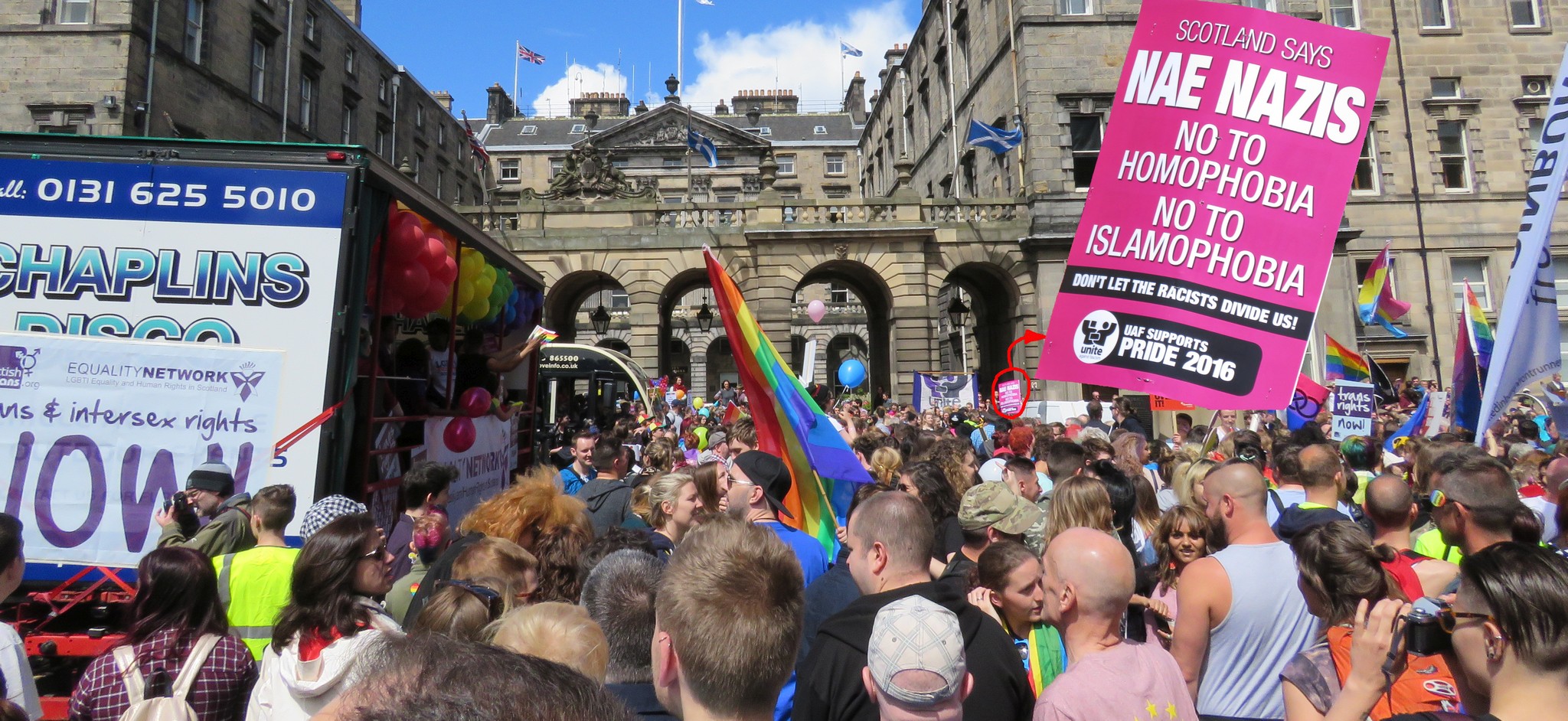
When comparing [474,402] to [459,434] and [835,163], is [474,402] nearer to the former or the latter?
[459,434]

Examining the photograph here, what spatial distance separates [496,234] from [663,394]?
7.77 m

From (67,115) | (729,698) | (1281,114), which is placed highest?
(67,115)

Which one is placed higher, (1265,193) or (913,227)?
(913,227)

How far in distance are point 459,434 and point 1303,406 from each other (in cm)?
1195

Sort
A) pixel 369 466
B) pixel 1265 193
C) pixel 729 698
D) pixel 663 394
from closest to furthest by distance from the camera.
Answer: pixel 729 698 < pixel 369 466 < pixel 1265 193 < pixel 663 394

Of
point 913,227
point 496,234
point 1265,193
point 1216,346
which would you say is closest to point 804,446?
point 1216,346

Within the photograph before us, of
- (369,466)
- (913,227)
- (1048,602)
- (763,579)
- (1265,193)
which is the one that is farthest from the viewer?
(913,227)

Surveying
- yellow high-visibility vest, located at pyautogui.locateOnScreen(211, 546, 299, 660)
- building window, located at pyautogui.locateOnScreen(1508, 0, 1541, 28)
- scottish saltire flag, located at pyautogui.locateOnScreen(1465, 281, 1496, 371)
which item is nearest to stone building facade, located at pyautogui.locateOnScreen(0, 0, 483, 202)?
yellow high-visibility vest, located at pyautogui.locateOnScreen(211, 546, 299, 660)

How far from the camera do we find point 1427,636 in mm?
2041

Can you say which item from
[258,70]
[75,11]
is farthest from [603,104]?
[75,11]

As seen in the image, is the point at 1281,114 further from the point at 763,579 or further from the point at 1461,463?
the point at 763,579

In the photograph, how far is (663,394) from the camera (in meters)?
20.3

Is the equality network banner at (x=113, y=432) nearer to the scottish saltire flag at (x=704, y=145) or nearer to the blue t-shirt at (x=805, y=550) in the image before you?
the blue t-shirt at (x=805, y=550)

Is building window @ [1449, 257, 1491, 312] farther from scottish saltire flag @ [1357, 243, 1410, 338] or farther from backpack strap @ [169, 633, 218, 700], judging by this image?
backpack strap @ [169, 633, 218, 700]
